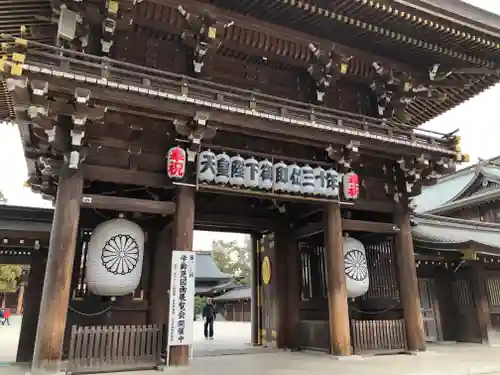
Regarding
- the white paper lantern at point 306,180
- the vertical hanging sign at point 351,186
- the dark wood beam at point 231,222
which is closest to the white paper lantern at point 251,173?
the white paper lantern at point 306,180

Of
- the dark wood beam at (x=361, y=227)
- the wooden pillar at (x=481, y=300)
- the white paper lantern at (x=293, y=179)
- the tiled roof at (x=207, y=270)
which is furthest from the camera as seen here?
the tiled roof at (x=207, y=270)

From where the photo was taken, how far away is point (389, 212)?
32.8 ft

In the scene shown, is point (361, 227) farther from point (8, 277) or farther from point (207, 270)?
point (207, 270)

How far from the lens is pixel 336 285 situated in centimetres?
849

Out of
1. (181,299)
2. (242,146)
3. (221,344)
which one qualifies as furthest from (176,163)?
(221,344)

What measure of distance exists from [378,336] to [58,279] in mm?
7074

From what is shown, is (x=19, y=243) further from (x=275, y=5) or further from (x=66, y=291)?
(x=275, y=5)

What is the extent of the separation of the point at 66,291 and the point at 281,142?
5.33m

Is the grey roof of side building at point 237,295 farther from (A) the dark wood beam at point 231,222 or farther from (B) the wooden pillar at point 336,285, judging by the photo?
(B) the wooden pillar at point 336,285

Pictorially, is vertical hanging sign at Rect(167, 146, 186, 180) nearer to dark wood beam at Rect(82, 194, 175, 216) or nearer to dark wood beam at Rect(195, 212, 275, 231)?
dark wood beam at Rect(82, 194, 175, 216)

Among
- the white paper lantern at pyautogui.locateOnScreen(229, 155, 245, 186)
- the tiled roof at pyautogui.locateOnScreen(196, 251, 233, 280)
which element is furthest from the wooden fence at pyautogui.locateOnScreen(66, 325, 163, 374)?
the tiled roof at pyautogui.locateOnScreen(196, 251, 233, 280)

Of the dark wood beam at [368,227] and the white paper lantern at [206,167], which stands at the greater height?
the white paper lantern at [206,167]

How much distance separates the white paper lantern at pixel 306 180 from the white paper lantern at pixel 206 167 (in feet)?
6.71

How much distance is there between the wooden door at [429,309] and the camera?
13.1 meters
